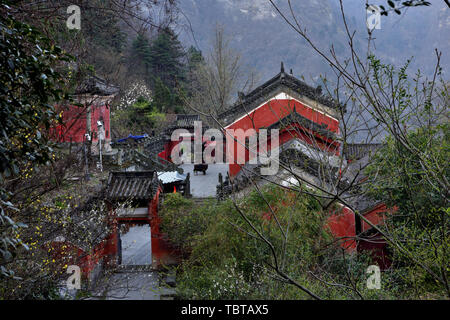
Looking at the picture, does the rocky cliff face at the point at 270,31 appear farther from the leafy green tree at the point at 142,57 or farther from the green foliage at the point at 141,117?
the green foliage at the point at 141,117

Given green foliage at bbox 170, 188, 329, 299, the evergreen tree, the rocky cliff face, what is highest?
the rocky cliff face

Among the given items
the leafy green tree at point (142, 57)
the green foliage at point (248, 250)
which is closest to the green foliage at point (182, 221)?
the green foliage at point (248, 250)

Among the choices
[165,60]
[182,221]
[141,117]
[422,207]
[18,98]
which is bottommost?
[182,221]

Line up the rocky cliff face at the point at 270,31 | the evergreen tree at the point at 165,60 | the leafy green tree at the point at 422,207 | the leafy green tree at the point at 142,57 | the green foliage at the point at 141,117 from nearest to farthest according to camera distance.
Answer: the leafy green tree at the point at 422,207 → the green foliage at the point at 141,117 → the leafy green tree at the point at 142,57 → the evergreen tree at the point at 165,60 → the rocky cliff face at the point at 270,31

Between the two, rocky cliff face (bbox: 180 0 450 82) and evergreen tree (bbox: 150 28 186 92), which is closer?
evergreen tree (bbox: 150 28 186 92)

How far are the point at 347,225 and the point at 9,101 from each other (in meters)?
7.04

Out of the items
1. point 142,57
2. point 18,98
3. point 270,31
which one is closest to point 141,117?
point 142,57

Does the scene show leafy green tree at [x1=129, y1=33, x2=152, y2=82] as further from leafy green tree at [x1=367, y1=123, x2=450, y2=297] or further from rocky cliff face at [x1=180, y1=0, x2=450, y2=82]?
leafy green tree at [x1=367, y1=123, x2=450, y2=297]

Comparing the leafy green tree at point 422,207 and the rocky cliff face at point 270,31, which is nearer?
the leafy green tree at point 422,207

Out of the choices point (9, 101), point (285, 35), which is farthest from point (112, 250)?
point (285, 35)

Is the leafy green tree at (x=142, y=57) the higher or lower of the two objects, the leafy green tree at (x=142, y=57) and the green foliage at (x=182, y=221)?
the higher

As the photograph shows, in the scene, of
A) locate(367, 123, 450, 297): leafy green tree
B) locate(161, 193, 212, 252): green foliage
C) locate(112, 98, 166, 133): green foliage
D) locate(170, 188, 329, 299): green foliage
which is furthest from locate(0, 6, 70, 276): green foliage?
locate(112, 98, 166, 133): green foliage

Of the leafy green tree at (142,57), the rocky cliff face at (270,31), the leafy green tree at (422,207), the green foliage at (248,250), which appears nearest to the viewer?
the leafy green tree at (422,207)

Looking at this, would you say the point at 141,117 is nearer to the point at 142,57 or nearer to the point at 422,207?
the point at 142,57
